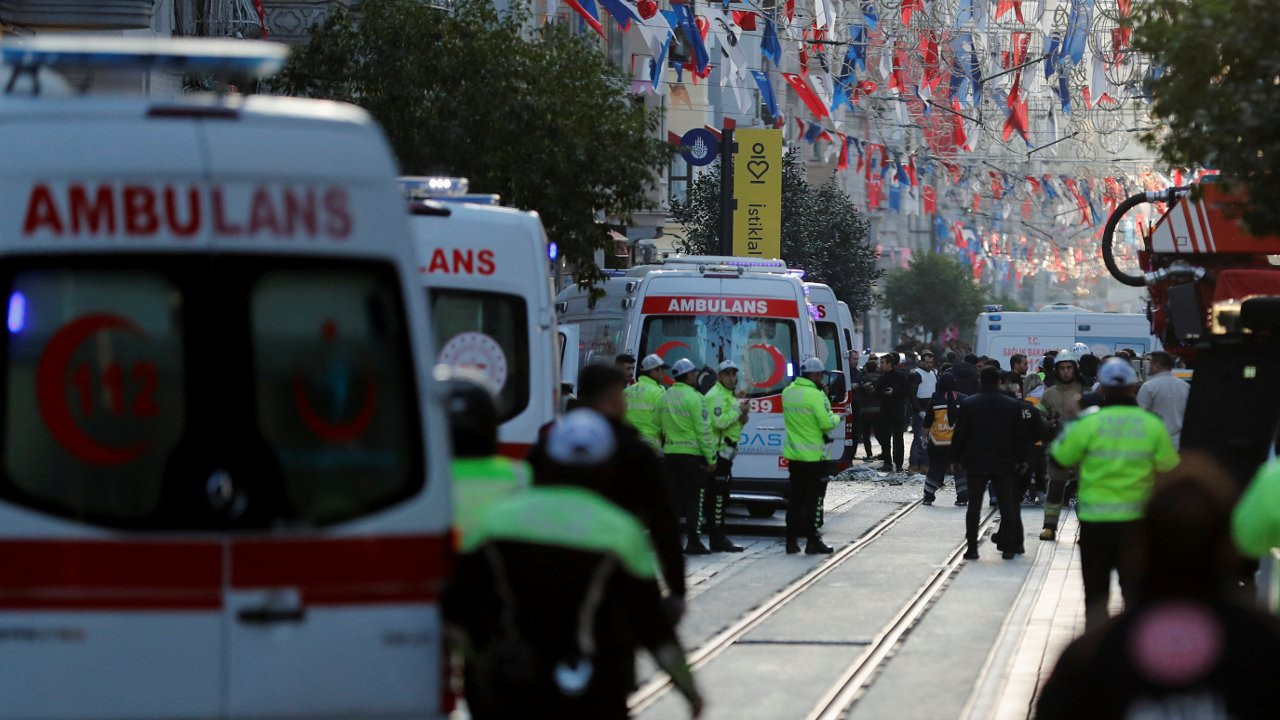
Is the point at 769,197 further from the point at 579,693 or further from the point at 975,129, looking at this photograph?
the point at 579,693

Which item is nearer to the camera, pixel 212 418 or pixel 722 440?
pixel 212 418

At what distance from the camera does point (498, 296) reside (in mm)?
12391

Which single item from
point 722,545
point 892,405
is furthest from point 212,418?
point 892,405

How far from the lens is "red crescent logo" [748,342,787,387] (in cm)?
2178

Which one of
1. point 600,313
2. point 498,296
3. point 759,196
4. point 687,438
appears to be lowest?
point 687,438

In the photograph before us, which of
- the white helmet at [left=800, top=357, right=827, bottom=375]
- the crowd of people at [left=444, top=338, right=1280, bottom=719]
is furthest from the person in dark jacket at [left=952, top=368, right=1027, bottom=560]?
the crowd of people at [left=444, top=338, right=1280, bottom=719]

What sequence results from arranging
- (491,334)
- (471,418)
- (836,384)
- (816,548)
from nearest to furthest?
1. (471,418)
2. (491,334)
3. (816,548)
4. (836,384)

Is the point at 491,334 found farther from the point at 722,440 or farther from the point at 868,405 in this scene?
the point at 868,405

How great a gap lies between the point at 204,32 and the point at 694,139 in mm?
9660

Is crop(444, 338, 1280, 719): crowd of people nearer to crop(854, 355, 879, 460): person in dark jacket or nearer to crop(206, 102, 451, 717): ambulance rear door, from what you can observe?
crop(206, 102, 451, 717): ambulance rear door

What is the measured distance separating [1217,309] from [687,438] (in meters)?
6.06

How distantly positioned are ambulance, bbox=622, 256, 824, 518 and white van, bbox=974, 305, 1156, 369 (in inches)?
515

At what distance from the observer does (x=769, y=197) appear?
1421 inches

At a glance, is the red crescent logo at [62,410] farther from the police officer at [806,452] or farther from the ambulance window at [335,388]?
the police officer at [806,452]
